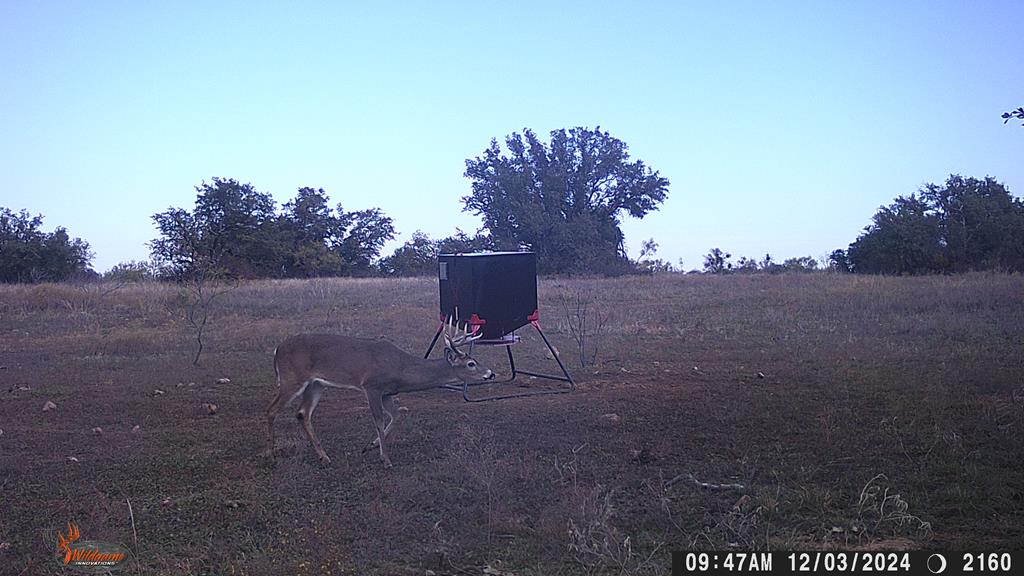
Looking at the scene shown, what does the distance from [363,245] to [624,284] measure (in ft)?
89.9

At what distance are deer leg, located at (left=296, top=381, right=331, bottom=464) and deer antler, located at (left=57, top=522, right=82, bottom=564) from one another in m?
2.44

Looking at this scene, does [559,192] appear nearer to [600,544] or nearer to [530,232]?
[530,232]

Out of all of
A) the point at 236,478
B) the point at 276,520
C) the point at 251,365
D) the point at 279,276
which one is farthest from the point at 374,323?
the point at 279,276

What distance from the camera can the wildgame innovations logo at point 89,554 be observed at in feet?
17.5

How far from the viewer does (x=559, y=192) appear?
51.7 metres

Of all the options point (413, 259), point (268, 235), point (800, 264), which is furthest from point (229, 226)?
point (800, 264)

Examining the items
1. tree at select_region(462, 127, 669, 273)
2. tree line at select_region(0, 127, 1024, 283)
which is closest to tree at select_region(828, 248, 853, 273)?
tree line at select_region(0, 127, 1024, 283)

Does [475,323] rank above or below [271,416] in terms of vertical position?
above

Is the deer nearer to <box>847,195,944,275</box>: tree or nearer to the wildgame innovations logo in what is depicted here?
the wildgame innovations logo

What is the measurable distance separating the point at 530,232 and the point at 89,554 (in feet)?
145

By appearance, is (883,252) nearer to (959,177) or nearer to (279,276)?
(959,177)

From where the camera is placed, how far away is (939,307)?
20312 millimetres

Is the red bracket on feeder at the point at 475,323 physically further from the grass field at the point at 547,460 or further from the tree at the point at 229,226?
the tree at the point at 229,226

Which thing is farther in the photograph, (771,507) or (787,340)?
(787,340)
